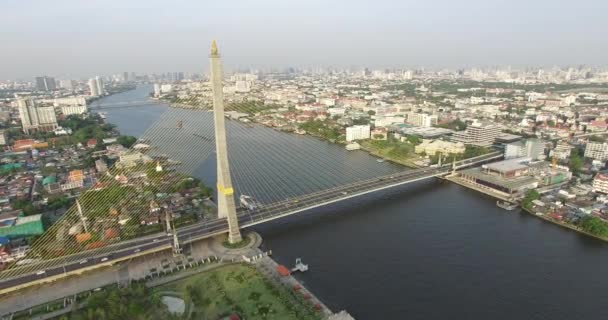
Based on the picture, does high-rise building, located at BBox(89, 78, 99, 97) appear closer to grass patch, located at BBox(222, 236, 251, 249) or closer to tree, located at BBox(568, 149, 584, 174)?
grass patch, located at BBox(222, 236, 251, 249)

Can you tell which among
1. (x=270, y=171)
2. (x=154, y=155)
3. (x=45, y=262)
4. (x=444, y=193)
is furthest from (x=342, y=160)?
(x=45, y=262)

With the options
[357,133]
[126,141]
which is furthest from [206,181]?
[357,133]

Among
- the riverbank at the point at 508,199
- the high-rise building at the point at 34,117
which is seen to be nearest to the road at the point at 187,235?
the riverbank at the point at 508,199

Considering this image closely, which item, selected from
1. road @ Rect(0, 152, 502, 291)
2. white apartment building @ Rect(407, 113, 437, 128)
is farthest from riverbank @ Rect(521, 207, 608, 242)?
white apartment building @ Rect(407, 113, 437, 128)

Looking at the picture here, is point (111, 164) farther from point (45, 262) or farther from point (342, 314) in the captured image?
point (342, 314)

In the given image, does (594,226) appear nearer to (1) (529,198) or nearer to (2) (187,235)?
(1) (529,198)

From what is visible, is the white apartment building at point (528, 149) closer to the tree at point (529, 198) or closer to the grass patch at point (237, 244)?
the tree at point (529, 198)
